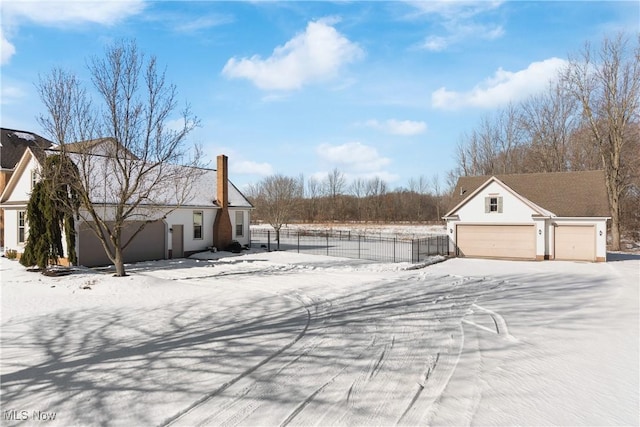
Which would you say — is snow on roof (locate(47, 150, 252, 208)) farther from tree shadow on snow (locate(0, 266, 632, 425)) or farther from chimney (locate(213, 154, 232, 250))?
tree shadow on snow (locate(0, 266, 632, 425))

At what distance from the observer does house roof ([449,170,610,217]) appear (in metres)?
22.7

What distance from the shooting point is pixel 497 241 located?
946 inches

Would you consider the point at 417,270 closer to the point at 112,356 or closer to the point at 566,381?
the point at 566,381

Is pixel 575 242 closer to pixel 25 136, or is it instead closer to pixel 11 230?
pixel 11 230

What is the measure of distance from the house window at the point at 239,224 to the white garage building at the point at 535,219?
13.8 metres

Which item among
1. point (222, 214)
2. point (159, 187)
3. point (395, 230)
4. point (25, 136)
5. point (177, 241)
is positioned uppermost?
point (25, 136)

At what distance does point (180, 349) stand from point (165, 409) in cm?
219

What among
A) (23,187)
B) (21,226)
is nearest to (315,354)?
(21,226)

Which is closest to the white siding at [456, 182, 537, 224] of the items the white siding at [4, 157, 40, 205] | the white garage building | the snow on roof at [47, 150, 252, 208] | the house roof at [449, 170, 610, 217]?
the white garage building

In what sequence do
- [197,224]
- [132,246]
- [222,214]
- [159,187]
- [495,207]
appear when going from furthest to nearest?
[222,214] < [495,207] < [197,224] < [132,246] < [159,187]

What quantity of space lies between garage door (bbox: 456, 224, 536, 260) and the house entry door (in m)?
16.9

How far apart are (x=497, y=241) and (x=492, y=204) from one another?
2299 mm

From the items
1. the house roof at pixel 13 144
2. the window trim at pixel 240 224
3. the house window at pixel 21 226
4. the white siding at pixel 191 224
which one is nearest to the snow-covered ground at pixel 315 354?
the house window at pixel 21 226

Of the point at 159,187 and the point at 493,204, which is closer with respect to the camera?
the point at 159,187
